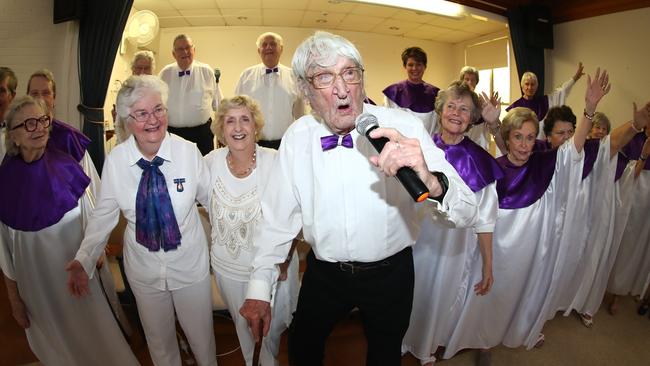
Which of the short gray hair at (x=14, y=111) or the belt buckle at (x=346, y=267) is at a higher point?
the short gray hair at (x=14, y=111)

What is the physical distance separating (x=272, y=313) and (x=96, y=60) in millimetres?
2645

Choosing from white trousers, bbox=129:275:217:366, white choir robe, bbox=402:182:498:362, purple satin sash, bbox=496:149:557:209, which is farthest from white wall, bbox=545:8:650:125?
white trousers, bbox=129:275:217:366

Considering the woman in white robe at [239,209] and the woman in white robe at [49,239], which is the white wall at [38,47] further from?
the woman in white robe at [239,209]

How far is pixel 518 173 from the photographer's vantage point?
207 centimetres

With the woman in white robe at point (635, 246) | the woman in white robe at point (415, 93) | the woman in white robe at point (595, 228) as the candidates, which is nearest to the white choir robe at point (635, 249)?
the woman in white robe at point (635, 246)

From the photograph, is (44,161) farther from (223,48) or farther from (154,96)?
(223,48)

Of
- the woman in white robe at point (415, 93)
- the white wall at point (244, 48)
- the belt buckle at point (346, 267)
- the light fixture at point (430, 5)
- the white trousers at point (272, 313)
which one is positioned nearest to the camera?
the belt buckle at point (346, 267)

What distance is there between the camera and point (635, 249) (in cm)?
284

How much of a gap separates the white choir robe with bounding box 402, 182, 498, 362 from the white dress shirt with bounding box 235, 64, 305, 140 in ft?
8.20

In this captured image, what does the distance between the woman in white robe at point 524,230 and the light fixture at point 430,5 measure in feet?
9.98

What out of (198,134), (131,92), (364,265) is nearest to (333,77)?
(364,265)

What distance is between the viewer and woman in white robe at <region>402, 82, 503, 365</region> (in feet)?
6.08

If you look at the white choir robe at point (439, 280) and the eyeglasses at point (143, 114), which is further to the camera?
the white choir robe at point (439, 280)

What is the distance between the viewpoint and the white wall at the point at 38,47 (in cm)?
204
